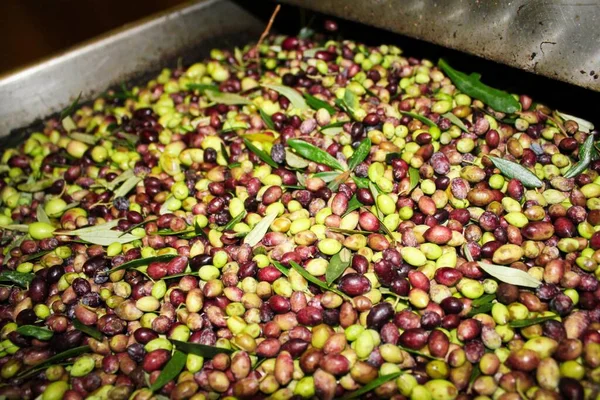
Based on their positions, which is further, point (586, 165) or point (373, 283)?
point (586, 165)

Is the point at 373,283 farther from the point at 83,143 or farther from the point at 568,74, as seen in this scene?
the point at 83,143

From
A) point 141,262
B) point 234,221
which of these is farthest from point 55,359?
point 234,221

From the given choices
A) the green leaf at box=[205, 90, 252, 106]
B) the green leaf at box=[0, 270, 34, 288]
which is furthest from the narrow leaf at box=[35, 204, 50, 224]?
the green leaf at box=[205, 90, 252, 106]

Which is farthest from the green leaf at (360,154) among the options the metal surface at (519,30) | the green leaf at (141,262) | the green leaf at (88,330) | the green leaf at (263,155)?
the green leaf at (88,330)

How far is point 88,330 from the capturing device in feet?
5.78

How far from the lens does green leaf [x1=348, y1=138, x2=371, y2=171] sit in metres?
2.14

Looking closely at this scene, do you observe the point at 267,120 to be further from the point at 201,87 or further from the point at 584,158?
the point at 584,158

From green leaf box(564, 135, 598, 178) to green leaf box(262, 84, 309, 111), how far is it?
1412mm

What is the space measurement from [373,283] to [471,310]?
0.39 metres

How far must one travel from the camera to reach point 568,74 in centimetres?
186

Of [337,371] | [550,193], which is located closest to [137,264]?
[337,371]

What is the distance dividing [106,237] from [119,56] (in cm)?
161

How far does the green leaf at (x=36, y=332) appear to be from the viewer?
5.82 feet

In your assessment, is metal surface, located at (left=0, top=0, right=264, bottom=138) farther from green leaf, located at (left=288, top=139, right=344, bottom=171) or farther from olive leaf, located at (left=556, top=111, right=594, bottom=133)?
olive leaf, located at (left=556, top=111, right=594, bottom=133)
